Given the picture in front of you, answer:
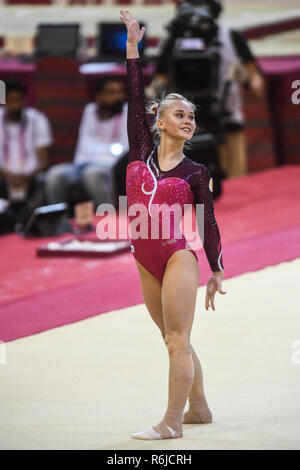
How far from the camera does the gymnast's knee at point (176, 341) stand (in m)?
2.93

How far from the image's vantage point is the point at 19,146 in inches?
301

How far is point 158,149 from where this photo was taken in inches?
124

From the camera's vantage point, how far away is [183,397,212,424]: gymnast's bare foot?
10.2 ft

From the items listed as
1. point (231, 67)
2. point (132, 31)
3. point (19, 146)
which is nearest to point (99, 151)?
point (19, 146)

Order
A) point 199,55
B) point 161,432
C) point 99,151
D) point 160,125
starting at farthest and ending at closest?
point 199,55 < point 99,151 < point 160,125 < point 161,432

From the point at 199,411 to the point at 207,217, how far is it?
0.61 meters

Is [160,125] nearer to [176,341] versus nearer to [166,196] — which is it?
[166,196]

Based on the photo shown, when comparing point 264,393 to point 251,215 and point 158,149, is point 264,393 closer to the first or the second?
point 158,149

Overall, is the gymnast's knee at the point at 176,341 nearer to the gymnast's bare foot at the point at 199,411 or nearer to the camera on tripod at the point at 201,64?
the gymnast's bare foot at the point at 199,411

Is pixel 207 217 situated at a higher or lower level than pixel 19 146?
higher

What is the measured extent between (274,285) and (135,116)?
2.06 metres

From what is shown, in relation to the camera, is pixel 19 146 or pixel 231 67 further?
pixel 231 67

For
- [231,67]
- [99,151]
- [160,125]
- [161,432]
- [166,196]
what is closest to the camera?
[161,432]
